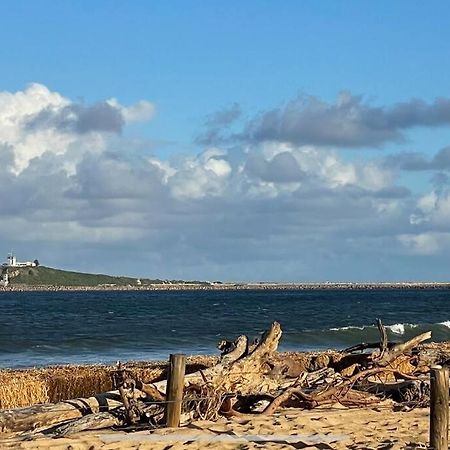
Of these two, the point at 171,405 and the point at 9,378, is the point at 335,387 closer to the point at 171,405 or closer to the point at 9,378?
the point at 171,405

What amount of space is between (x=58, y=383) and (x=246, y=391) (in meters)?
4.36

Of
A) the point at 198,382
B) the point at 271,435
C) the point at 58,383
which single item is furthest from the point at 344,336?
the point at 271,435

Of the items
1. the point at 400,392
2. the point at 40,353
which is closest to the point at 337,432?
the point at 400,392

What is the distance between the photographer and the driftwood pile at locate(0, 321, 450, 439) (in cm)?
1416

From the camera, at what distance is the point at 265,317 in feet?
235

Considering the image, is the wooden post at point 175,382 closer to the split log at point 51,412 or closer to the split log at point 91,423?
the split log at point 91,423

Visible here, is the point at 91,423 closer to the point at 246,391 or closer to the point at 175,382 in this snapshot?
the point at 175,382

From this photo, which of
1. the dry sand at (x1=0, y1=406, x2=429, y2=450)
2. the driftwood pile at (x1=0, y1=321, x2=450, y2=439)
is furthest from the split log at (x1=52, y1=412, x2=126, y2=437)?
the dry sand at (x1=0, y1=406, x2=429, y2=450)

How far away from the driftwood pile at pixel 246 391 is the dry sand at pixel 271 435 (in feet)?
1.75

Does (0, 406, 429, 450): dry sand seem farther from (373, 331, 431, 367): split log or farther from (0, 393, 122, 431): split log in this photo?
(373, 331, 431, 367): split log

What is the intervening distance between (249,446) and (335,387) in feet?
14.3

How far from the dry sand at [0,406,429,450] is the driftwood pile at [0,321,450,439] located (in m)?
0.53

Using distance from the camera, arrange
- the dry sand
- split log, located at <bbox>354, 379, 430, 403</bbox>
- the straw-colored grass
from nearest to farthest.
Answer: the dry sand
split log, located at <bbox>354, 379, 430, 403</bbox>
the straw-colored grass

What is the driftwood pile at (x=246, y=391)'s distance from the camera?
14164 millimetres
